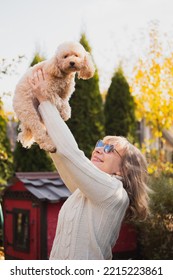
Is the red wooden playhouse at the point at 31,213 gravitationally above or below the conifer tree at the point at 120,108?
below

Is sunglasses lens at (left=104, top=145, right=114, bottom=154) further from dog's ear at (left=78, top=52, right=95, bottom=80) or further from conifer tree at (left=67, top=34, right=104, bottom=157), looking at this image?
conifer tree at (left=67, top=34, right=104, bottom=157)

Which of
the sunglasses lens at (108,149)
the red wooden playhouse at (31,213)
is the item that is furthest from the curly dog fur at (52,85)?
the red wooden playhouse at (31,213)

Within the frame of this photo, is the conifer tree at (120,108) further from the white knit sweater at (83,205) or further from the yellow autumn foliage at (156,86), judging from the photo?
the white knit sweater at (83,205)

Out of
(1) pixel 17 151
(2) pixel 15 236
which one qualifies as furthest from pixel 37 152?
(2) pixel 15 236

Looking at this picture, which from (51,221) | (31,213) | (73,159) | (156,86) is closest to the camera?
(73,159)

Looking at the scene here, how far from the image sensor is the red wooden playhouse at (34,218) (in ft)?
14.7

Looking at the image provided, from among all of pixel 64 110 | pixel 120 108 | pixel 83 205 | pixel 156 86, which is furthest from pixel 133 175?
pixel 120 108

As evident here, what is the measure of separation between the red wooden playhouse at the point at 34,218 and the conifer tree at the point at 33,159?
131 cm

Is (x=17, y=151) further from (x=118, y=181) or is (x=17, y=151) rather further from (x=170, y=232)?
(x=118, y=181)

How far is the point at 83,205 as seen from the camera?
176cm

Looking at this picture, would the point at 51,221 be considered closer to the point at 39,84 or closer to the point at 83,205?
the point at 83,205

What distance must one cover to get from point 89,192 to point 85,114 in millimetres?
4997
